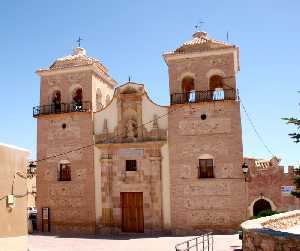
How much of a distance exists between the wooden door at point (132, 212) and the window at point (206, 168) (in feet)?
11.4

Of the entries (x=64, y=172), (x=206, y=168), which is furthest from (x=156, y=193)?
(x=64, y=172)

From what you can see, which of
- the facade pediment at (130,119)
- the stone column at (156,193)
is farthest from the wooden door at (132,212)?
the facade pediment at (130,119)

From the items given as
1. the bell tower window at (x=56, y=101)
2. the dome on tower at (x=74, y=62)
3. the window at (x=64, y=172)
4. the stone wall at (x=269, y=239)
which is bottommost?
the stone wall at (x=269, y=239)

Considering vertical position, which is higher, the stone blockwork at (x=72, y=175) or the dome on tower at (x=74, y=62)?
the dome on tower at (x=74, y=62)

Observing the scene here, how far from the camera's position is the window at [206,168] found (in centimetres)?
2180

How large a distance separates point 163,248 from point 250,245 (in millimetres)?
7248

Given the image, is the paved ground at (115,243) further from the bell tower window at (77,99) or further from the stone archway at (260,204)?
the bell tower window at (77,99)

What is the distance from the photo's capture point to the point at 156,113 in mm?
22891

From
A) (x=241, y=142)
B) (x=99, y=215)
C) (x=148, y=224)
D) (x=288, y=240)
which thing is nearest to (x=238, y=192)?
(x=241, y=142)

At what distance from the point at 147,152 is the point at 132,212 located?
3.33 metres

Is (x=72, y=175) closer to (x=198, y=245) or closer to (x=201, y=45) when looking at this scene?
(x=198, y=245)

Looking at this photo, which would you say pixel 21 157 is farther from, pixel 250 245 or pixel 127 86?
pixel 127 86

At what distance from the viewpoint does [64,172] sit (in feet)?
79.3

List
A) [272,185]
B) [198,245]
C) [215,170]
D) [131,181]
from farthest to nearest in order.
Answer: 1. [272,185]
2. [131,181]
3. [215,170]
4. [198,245]
